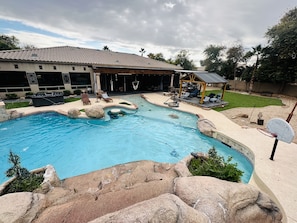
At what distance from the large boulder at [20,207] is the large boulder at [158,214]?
56.6 inches

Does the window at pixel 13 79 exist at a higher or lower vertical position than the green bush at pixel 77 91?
higher

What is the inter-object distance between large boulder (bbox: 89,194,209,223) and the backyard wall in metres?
25.7

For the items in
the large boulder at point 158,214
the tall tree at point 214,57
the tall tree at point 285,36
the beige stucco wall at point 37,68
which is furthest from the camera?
the tall tree at point 214,57

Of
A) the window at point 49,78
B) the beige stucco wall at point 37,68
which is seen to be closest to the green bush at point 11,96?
the beige stucco wall at point 37,68

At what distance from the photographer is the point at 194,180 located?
8.52ft

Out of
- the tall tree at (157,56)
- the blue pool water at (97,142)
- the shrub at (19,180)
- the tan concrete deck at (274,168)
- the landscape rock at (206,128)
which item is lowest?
the blue pool water at (97,142)

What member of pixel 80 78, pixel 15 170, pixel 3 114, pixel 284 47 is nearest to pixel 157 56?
pixel 284 47

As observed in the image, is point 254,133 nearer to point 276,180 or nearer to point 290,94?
point 276,180

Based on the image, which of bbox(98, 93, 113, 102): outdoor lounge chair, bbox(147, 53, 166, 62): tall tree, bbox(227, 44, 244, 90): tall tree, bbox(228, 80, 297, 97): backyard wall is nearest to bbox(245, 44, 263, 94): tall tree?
bbox(228, 80, 297, 97): backyard wall

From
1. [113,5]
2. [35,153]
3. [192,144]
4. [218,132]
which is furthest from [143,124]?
[113,5]

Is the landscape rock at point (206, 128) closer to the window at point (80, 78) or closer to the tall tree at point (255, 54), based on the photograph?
the window at point (80, 78)

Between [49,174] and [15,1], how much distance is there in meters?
12.6

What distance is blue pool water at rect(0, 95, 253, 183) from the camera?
5.82 meters

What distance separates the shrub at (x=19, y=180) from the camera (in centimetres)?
306
